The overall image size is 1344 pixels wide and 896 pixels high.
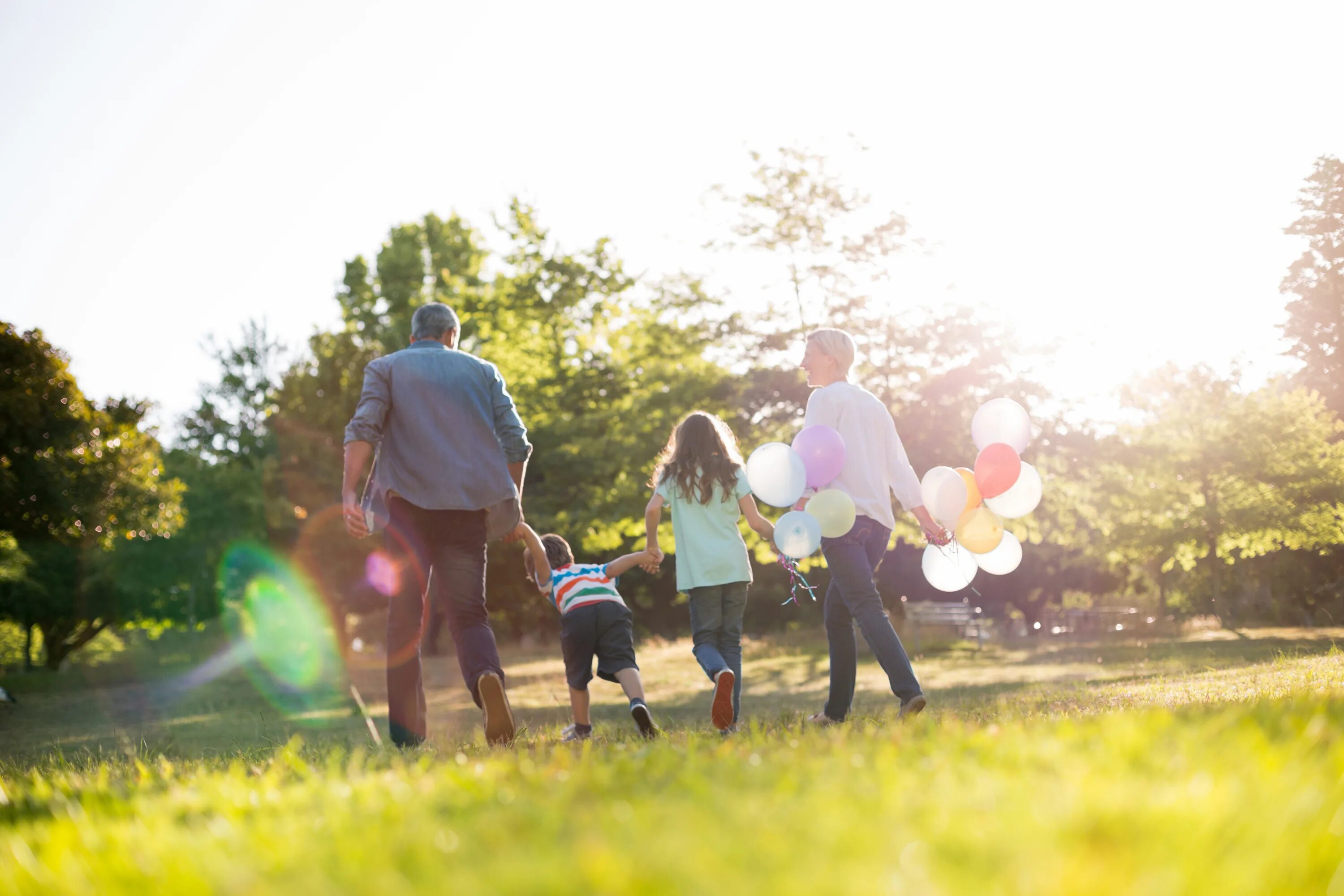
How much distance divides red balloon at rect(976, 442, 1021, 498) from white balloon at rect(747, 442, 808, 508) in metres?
1.66

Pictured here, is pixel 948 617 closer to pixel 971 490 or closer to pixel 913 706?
pixel 971 490

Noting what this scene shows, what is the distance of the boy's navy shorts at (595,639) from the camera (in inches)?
263

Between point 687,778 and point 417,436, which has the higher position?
point 417,436

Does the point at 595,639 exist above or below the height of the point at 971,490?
below

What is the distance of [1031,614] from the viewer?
45.3 meters

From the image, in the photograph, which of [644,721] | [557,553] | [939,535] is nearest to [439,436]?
[644,721]

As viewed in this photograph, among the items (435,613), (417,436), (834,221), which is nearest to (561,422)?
(435,613)

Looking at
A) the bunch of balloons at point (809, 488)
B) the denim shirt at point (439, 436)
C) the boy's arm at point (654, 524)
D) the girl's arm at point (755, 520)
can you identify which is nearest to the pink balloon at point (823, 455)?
the bunch of balloons at point (809, 488)

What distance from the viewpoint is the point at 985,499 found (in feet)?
25.0

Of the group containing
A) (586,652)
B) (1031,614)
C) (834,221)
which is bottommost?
(1031,614)

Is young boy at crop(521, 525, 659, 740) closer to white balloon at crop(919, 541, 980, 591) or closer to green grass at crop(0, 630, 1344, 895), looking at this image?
green grass at crop(0, 630, 1344, 895)

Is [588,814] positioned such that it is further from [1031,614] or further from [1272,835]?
[1031,614]

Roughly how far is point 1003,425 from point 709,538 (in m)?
2.58

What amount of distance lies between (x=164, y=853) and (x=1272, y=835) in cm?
208
